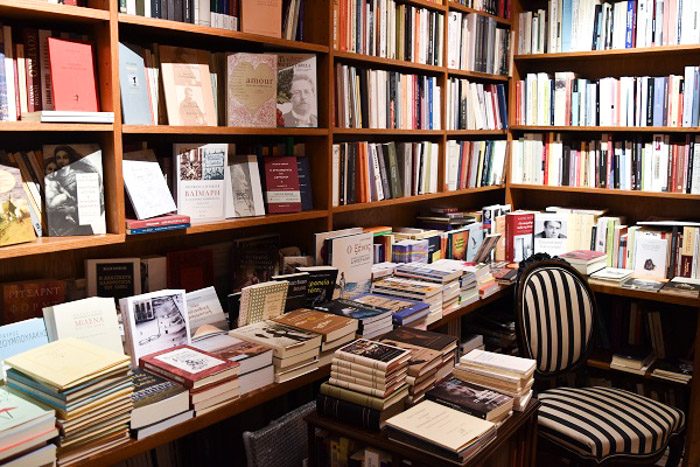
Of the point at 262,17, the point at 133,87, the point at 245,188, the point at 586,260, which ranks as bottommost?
the point at 586,260

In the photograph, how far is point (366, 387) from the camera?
1.82m

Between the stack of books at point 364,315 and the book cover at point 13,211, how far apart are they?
1.06m

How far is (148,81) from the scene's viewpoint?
2119 millimetres

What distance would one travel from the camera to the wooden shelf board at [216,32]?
1978 mm

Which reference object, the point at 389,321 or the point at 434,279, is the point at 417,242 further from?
the point at 389,321

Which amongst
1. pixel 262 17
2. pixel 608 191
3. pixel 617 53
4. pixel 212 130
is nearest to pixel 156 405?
pixel 212 130

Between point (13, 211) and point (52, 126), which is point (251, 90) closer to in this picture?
point (52, 126)

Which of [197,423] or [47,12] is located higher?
[47,12]

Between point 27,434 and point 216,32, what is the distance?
1.38 m

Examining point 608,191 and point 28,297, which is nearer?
point 28,297

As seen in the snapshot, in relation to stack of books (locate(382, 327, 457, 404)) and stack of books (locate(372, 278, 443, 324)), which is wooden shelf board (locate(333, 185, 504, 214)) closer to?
stack of books (locate(372, 278, 443, 324))

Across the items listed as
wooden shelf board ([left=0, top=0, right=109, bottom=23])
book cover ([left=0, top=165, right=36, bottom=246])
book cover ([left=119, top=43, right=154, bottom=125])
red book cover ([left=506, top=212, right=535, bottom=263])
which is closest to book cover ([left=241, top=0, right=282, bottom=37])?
book cover ([left=119, top=43, right=154, bottom=125])

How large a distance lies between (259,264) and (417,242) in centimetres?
88

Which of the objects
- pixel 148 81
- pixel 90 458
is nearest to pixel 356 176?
pixel 148 81
